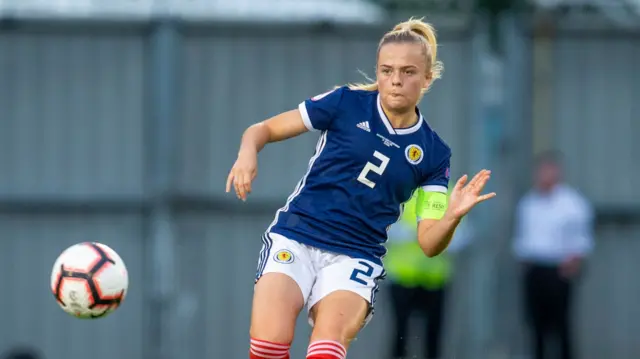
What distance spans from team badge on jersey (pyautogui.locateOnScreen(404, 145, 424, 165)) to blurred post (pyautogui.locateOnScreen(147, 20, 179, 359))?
20.1 feet

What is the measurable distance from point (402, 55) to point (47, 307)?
6.86m

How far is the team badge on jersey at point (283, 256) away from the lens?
683 cm

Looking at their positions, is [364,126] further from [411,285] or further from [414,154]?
[411,285]

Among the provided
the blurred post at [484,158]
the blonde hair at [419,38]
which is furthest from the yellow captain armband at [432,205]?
the blurred post at [484,158]

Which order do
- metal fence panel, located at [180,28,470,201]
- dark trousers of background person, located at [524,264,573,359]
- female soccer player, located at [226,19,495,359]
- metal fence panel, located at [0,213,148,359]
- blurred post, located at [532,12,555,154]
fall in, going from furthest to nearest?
blurred post, located at [532,12,555,154] → metal fence panel, located at [180,28,470,201] → metal fence panel, located at [0,213,148,359] → dark trousers of background person, located at [524,264,573,359] → female soccer player, located at [226,19,495,359]

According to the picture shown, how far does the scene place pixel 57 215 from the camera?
41.6 feet

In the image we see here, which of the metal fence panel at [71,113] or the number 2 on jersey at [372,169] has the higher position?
the metal fence panel at [71,113]

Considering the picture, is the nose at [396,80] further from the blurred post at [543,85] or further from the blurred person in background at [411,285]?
the blurred post at [543,85]

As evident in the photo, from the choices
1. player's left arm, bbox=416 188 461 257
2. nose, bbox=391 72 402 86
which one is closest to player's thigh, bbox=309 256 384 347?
player's left arm, bbox=416 188 461 257

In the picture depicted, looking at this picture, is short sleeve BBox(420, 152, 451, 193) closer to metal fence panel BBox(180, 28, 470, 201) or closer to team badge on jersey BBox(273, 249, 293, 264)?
team badge on jersey BBox(273, 249, 293, 264)

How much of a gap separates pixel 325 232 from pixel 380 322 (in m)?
5.81

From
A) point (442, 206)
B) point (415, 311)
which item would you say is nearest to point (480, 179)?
point (442, 206)

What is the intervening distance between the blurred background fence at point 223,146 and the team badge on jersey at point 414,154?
5734mm

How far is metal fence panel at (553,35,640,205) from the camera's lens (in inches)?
516
